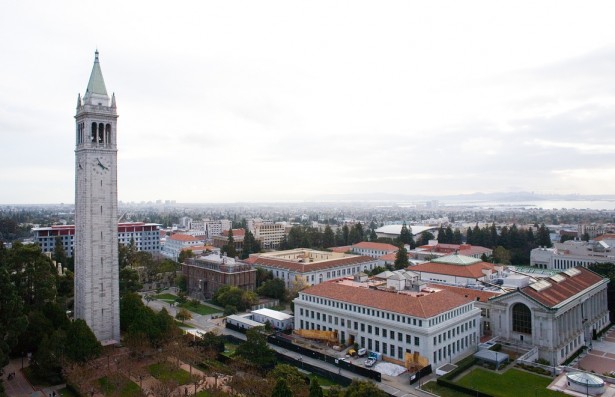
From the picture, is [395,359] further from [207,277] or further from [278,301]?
[207,277]

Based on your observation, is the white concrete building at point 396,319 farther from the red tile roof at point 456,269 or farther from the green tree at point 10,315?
the green tree at point 10,315

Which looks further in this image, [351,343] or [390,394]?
[351,343]

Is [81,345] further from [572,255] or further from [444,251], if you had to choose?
[444,251]

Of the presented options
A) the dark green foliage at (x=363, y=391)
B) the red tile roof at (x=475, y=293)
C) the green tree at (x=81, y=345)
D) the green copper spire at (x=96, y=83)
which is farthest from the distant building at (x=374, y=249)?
A: the dark green foliage at (x=363, y=391)

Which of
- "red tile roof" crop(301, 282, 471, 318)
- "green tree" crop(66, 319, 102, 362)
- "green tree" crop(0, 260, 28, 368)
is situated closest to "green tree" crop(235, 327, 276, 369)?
"green tree" crop(66, 319, 102, 362)

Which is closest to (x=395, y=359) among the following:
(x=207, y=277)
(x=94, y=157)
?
(x=94, y=157)

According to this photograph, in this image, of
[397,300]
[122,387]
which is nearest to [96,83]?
[122,387]

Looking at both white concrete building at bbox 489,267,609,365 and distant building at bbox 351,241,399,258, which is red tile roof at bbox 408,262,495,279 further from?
distant building at bbox 351,241,399,258

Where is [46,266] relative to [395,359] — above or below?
above
